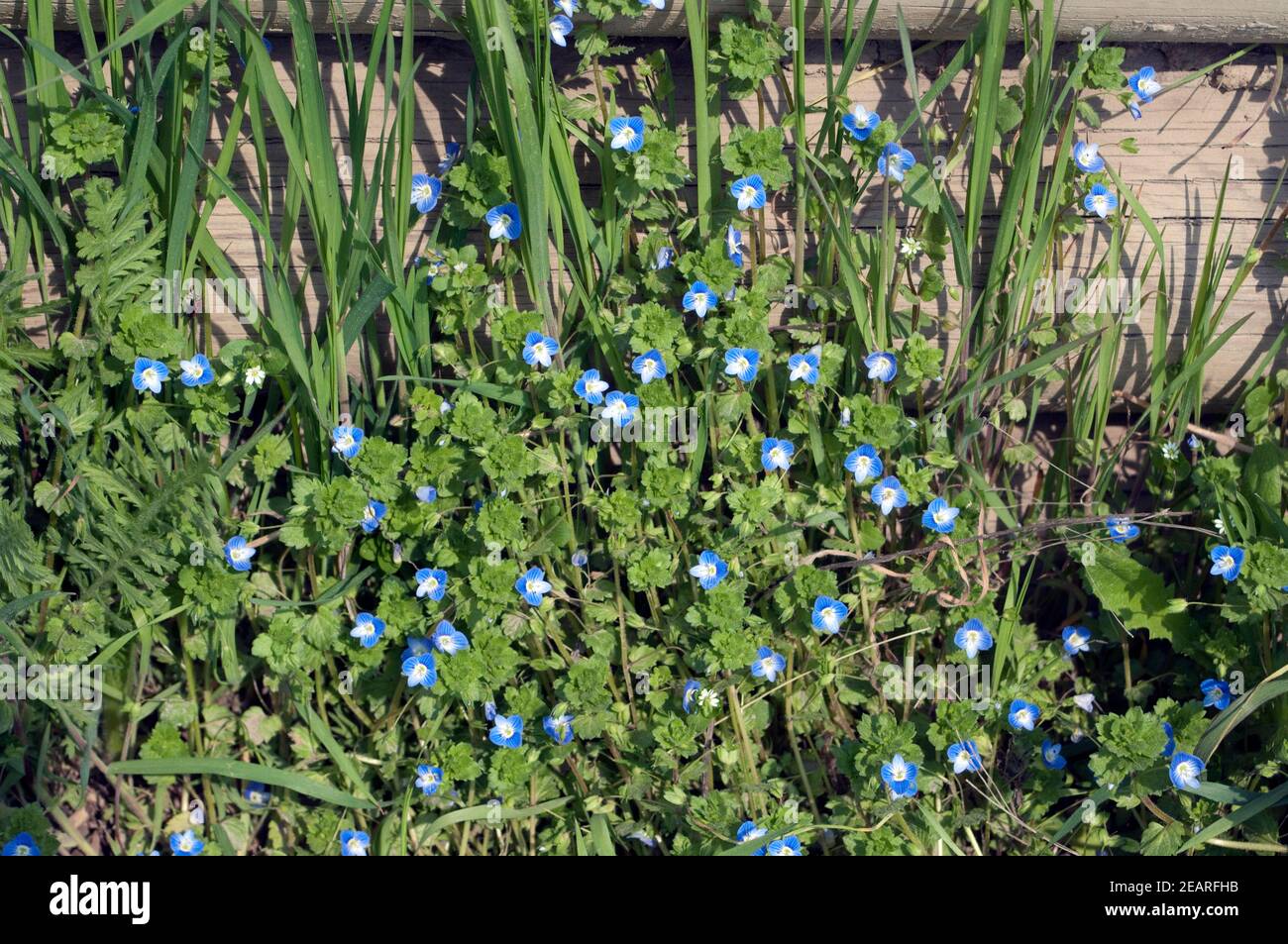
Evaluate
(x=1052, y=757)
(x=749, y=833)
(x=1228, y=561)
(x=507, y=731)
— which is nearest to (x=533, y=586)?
(x=507, y=731)

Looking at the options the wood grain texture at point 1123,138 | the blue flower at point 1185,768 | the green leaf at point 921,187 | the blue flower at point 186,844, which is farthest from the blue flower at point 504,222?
the blue flower at point 1185,768

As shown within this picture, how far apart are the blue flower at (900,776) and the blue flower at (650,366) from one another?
1.01 metres

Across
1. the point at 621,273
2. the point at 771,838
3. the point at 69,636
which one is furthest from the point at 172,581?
the point at 771,838

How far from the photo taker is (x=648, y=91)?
2.72m

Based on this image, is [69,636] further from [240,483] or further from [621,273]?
[621,273]

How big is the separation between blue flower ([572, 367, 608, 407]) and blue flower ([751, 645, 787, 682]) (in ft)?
2.23

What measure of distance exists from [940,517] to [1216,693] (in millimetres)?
742

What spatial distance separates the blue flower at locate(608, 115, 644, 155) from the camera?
2.54 meters

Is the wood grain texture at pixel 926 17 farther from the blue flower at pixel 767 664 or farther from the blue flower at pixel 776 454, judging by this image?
the blue flower at pixel 767 664

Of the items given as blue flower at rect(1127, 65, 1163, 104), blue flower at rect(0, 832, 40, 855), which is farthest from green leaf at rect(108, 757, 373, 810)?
blue flower at rect(1127, 65, 1163, 104)

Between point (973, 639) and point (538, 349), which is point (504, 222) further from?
point (973, 639)

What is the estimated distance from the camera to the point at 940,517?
2.67 metres

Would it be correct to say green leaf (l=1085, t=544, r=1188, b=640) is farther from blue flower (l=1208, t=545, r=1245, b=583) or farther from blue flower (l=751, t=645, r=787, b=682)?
blue flower (l=751, t=645, r=787, b=682)

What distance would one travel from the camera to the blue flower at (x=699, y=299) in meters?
2.56
